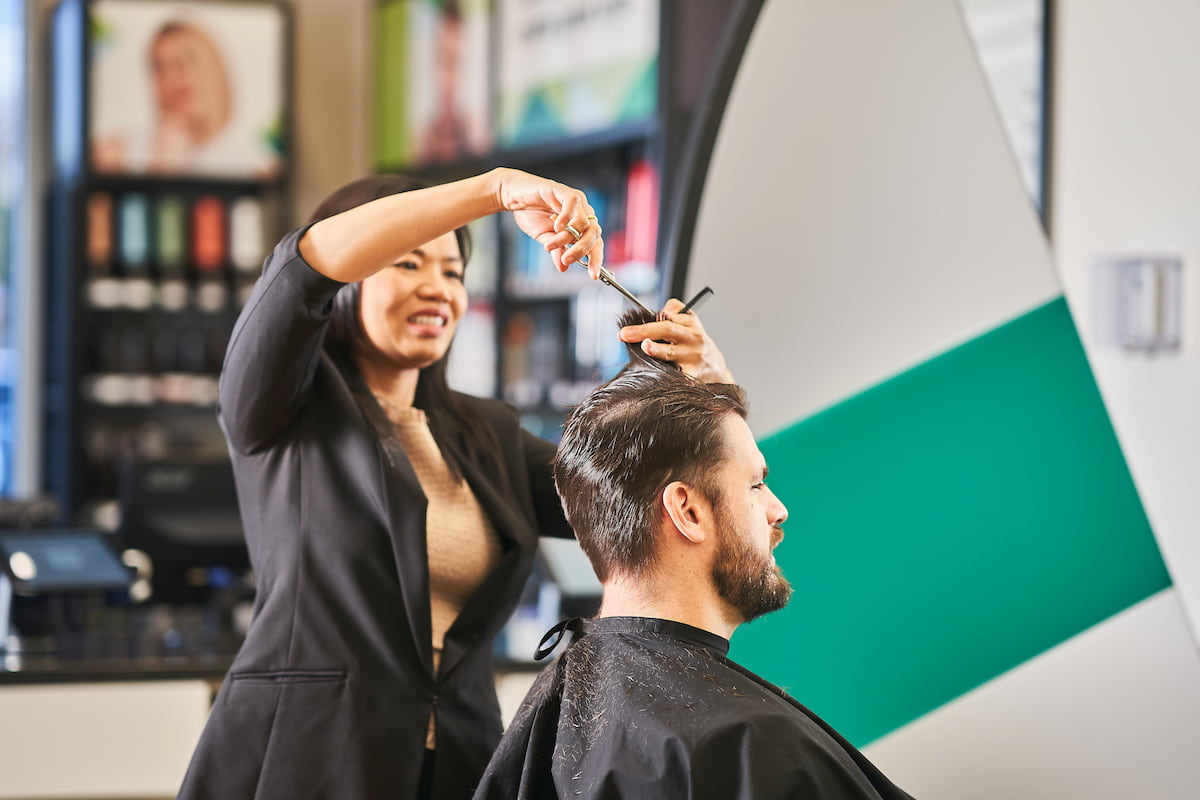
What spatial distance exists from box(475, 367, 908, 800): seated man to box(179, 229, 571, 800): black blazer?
0.59ft

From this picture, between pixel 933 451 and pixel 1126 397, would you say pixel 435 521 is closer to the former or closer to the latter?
pixel 933 451

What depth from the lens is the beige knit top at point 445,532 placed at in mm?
1707

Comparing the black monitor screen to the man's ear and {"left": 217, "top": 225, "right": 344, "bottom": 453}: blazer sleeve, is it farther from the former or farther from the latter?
the man's ear

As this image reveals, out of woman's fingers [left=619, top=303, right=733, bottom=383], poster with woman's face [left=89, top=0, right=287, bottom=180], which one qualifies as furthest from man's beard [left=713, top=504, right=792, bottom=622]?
poster with woman's face [left=89, top=0, right=287, bottom=180]

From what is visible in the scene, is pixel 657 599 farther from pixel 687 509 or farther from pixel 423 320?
pixel 423 320

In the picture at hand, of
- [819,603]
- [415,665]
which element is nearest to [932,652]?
[819,603]

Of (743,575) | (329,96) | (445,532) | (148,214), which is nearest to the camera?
(743,575)

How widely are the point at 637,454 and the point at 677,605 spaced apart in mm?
181

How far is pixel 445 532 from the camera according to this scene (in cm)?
173

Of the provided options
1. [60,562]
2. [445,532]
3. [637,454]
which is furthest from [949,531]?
[60,562]

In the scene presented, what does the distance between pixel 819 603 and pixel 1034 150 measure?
79 cm

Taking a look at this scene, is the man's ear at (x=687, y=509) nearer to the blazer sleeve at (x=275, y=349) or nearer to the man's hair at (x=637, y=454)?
the man's hair at (x=637, y=454)

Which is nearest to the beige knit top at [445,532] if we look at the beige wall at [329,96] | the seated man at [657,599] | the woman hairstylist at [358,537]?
the woman hairstylist at [358,537]

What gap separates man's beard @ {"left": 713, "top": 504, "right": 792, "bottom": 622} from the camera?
57.4 inches
